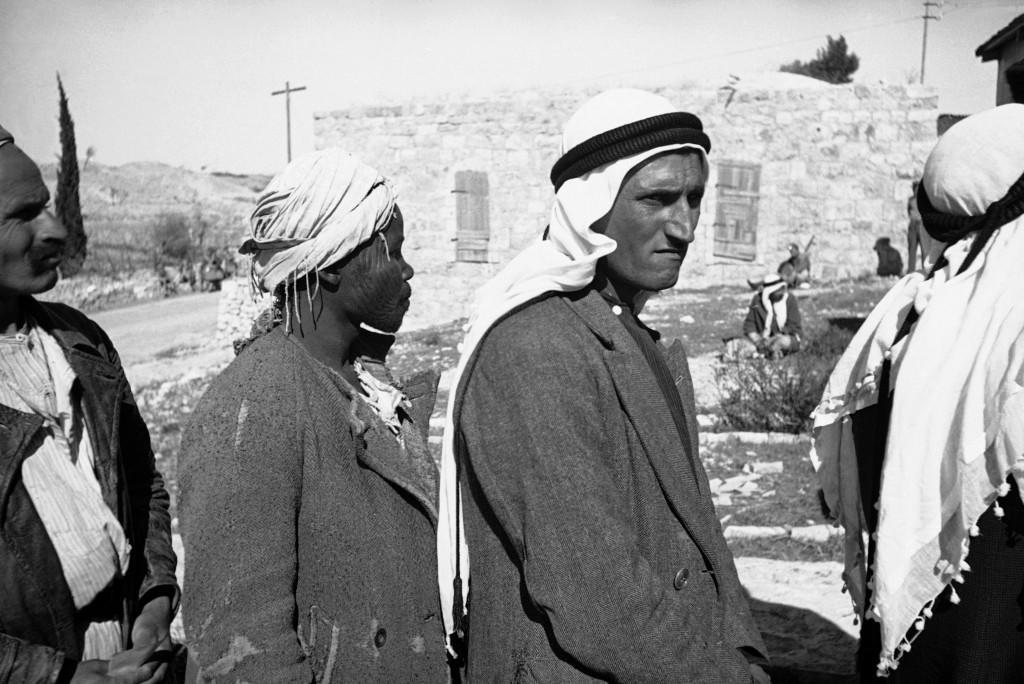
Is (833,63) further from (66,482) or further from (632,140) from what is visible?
(66,482)

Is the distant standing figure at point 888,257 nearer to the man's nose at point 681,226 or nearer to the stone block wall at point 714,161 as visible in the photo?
the stone block wall at point 714,161

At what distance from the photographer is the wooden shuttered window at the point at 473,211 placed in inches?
652

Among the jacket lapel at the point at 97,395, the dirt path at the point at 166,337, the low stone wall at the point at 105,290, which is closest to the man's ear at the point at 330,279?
the jacket lapel at the point at 97,395

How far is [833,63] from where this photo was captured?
4178cm

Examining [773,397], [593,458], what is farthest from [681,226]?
[773,397]

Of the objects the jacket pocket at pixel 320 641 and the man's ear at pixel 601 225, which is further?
the man's ear at pixel 601 225

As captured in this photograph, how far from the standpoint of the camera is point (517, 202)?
16516mm

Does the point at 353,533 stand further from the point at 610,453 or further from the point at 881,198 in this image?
the point at 881,198

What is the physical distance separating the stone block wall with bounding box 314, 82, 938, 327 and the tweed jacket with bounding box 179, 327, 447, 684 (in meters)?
13.7

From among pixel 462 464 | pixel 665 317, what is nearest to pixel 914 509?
pixel 462 464

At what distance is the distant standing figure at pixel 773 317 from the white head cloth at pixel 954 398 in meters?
7.66

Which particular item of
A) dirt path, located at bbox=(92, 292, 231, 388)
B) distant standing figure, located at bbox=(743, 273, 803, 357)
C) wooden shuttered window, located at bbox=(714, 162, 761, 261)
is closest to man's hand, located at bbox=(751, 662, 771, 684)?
distant standing figure, located at bbox=(743, 273, 803, 357)

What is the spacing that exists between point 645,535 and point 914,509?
76cm

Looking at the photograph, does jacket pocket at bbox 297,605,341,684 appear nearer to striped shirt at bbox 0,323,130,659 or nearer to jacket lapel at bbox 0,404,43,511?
striped shirt at bbox 0,323,130,659
